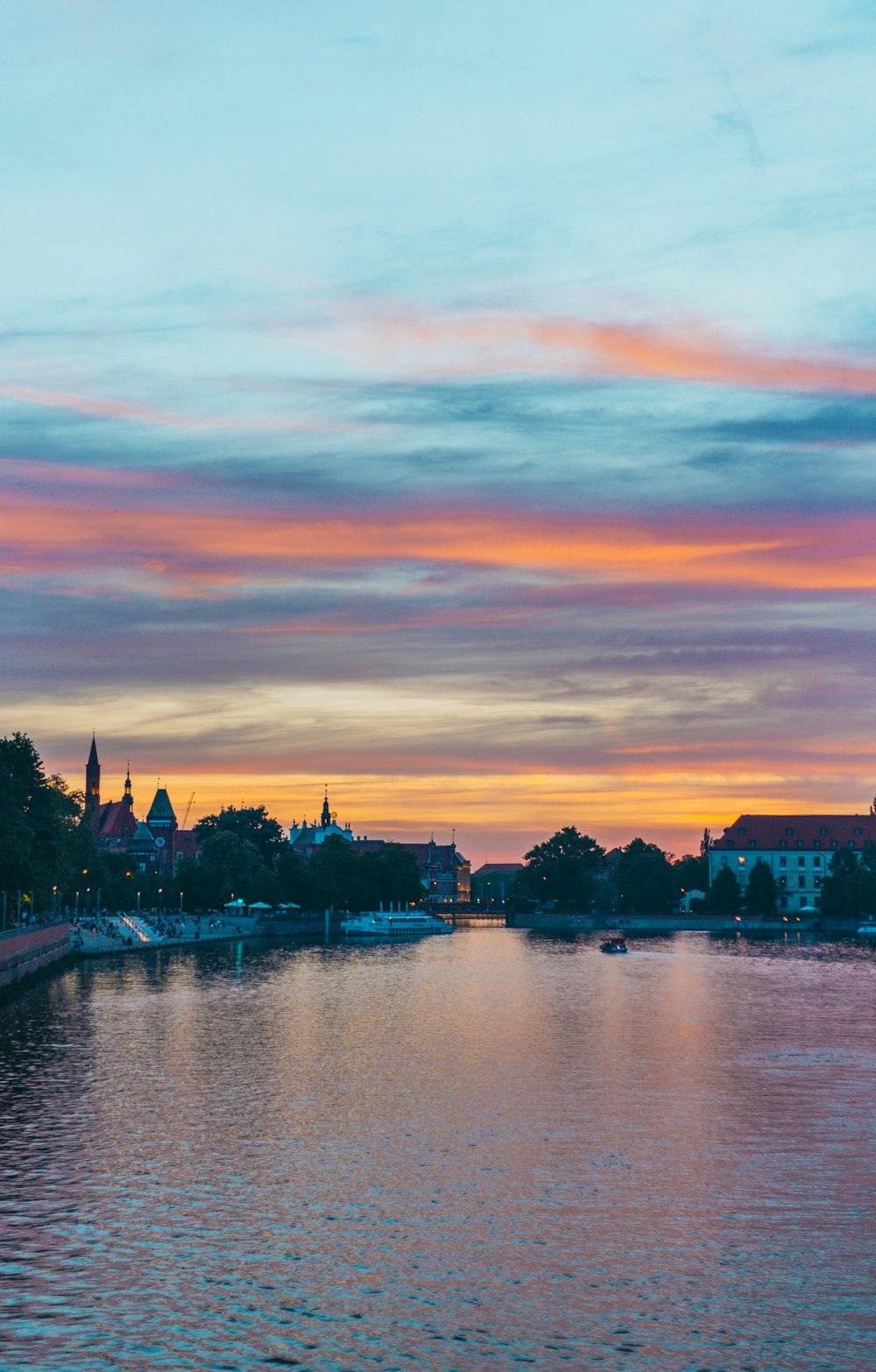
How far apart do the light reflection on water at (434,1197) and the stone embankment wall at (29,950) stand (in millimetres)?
16560

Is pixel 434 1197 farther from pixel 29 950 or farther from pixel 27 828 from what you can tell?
pixel 29 950

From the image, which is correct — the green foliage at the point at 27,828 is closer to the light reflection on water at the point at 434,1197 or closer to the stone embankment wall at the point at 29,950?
the stone embankment wall at the point at 29,950

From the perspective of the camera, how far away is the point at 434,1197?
4712 centimetres

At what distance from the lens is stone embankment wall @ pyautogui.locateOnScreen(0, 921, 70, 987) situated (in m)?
110

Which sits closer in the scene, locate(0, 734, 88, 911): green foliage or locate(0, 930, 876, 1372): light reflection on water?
locate(0, 930, 876, 1372): light reflection on water

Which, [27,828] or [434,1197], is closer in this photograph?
[434,1197]

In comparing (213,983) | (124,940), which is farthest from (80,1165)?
(124,940)

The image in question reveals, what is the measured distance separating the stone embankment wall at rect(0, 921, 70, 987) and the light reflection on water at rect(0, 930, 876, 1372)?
54.3 feet

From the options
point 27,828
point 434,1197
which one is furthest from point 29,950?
point 434,1197

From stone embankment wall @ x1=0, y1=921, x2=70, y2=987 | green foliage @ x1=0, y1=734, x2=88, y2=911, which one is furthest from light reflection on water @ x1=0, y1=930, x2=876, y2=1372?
green foliage @ x1=0, y1=734, x2=88, y2=911

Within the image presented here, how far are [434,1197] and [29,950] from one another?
85538 mm

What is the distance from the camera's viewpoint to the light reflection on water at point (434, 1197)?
3425 cm

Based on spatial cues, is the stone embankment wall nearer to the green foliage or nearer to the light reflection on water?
the green foliage

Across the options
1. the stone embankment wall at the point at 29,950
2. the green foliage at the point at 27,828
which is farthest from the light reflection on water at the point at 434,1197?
the green foliage at the point at 27,828
